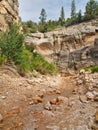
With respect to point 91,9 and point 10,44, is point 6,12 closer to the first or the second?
point 10,44

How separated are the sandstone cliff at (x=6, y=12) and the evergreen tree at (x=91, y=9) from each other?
26177mm

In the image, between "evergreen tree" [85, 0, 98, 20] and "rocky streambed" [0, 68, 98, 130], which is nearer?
"rocky streambed" [0, 68, 98, 130]

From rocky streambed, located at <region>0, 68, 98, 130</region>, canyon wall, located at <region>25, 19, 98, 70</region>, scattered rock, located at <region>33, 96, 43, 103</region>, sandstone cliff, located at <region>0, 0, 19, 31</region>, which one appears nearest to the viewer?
rocky streambed, located at <region>0, 68, 98, 130</region>

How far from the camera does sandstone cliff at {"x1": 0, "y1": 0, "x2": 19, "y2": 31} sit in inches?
810

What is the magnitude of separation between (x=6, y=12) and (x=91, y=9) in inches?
1237

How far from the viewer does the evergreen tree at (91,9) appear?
48.1m

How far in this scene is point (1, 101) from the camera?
8.95 m

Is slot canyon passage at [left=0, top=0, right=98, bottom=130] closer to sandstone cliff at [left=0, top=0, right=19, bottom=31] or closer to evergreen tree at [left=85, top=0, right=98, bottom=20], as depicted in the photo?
sandstone cliff at [left=0, top=0, right=19, bottom=31]

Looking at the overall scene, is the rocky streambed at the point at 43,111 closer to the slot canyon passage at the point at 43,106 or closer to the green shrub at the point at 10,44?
the slot canyon passage at the point at 43,106

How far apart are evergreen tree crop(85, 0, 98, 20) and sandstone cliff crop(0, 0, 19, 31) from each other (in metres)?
26.2

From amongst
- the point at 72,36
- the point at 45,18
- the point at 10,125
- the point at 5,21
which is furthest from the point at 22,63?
the point at 45,18

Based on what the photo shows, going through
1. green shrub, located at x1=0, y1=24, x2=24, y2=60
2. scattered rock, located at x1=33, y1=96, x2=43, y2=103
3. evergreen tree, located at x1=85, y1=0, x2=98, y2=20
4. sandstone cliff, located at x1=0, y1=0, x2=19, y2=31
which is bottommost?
scattered rock, located at x1=33, y1=96, x2=43, y2=103

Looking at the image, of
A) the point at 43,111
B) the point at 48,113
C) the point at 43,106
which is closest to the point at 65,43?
the point at 43,106

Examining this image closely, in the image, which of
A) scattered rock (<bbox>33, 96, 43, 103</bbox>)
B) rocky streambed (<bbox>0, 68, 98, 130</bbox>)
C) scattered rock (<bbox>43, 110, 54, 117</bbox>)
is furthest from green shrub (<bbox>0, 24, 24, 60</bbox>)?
scattered rock (<bbox>43, 110, 54, 117</bbox>)
